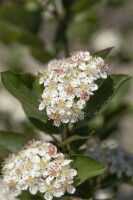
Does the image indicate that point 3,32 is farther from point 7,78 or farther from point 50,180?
point 50,180

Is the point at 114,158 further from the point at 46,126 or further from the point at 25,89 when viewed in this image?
the point at 25,89

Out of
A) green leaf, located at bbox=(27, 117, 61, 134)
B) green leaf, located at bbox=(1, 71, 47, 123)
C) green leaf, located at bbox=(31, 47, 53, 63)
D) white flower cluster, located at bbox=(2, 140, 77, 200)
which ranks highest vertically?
green leaf, located at bbox=(31, 47, 53, 63)

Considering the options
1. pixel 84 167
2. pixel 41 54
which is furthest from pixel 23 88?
pixel 41 54

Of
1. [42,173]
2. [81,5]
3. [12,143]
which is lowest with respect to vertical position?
[42,173]

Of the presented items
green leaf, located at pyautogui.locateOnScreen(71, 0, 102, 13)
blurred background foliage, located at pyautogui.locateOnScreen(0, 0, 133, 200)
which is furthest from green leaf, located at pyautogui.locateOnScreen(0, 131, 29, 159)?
green leaf, located at pyautogui.locateOnScreen(71, 0, 102, 13)

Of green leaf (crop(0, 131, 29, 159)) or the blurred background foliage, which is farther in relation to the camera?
the blurred background foliage

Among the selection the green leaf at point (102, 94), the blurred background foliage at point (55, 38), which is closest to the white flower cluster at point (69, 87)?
the green leaf at point (102, 94)

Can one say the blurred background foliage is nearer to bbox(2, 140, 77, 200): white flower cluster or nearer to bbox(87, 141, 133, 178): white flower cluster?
bbox(87, 141, 133, 178): white flower cluster

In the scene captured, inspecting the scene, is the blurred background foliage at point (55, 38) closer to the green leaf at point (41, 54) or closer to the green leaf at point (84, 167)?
the green leaf at point (41, 54)
